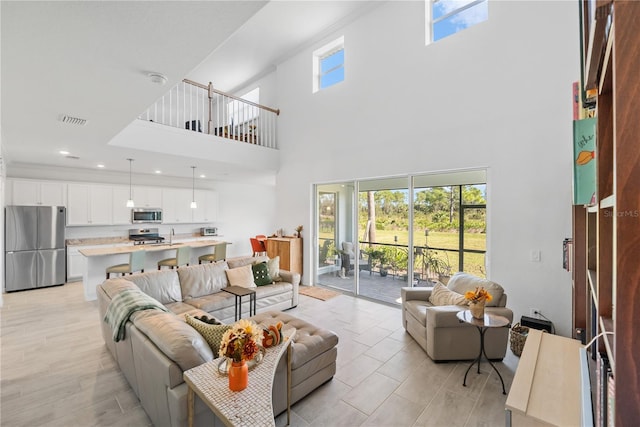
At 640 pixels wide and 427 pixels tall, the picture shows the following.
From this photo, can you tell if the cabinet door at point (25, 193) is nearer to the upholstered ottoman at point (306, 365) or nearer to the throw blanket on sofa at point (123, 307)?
the throw blanket on sofa at point (123, 307)

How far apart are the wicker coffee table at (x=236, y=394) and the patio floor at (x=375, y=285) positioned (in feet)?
11.4

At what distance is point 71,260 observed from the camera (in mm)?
6348

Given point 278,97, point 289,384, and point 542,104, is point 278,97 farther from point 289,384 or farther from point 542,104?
point 289,384

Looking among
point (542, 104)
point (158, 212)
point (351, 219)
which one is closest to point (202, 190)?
point (158, 212)

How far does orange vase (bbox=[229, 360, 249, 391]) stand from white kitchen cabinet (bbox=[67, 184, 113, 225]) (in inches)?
281

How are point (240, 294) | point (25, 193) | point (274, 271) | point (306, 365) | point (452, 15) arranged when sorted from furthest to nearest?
point (25, 193)
point (274, 271)
point (452, 15)
point (240, 294)
point (306, 365)

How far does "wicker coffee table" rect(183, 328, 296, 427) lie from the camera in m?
1.36

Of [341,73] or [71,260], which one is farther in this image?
[71,260]

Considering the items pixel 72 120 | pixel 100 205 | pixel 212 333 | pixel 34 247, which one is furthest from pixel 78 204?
pixel 212 333

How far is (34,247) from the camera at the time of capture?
5.77 m

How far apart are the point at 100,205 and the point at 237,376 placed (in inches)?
285

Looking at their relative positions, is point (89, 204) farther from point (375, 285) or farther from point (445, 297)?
point (445, 297)

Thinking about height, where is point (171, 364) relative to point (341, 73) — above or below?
below

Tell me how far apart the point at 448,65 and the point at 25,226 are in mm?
8294
